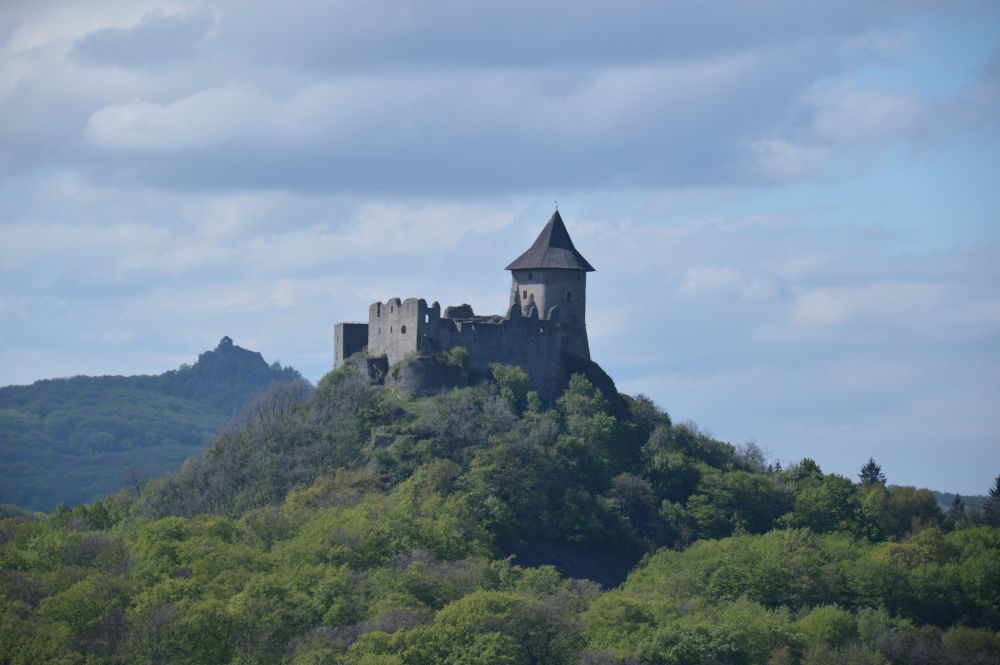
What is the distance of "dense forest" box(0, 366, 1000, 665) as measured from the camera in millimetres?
66188

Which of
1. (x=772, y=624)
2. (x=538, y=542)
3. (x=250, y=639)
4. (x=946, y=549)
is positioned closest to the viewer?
(x=250, y=639)

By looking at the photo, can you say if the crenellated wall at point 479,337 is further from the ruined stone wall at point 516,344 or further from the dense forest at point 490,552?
the dense forest at point 490,552

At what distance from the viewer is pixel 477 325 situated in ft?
276

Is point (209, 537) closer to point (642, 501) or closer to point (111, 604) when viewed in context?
point (111, 604)

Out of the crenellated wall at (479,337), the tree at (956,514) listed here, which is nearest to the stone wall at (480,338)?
the crenellated wall at (479,337)

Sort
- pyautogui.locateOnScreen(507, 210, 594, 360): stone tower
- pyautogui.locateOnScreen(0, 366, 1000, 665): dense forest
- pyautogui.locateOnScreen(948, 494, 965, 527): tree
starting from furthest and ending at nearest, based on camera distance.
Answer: pyautogui.locateOnScreen(948, 494, 965, 527): tree → pyautogui.locateOnScreen(507, 210, 594, 360): stone tower → pyautogui.locateOnScreen(0, 366, 1000, 665): dense forest

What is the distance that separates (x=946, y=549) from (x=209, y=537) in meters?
30.9

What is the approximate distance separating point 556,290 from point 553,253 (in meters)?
1.85

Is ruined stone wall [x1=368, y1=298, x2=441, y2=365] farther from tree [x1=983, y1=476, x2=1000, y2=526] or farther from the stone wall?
tree [x1=983, y1=476, x2=1000, y2=526]

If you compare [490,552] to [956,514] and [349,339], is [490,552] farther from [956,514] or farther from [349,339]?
[956,514]

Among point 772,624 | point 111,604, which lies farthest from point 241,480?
point 772,624

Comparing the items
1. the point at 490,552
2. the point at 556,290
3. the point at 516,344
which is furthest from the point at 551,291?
the point at 490,552

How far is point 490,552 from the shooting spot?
75.5 m

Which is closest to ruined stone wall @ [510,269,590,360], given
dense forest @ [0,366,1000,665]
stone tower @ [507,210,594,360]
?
stone tower @ [507,210,594,360]
